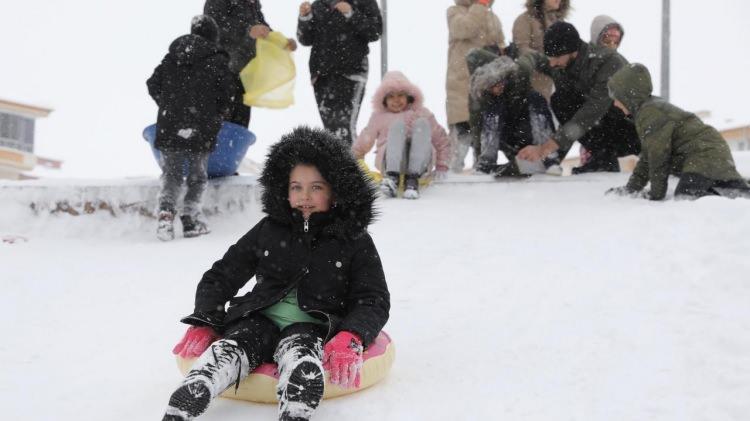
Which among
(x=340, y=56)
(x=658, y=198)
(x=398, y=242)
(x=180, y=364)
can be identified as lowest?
(x=180, y=364)

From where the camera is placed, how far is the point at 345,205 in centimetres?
231

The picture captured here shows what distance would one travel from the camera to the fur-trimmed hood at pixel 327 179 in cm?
230

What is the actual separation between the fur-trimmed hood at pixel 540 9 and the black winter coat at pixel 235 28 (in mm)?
2779

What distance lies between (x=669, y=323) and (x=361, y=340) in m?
1.31

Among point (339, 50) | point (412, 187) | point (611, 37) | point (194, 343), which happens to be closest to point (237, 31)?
point (339, 50)

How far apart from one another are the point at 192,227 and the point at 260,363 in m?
3.04

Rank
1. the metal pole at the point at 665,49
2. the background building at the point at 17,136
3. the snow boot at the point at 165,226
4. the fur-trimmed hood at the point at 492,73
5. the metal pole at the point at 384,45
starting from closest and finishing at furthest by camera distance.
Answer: the snow boot at the point at 165,226 < the fur-trimmed hood at the point at 492,73 < the metal pole at the point at 665,49 < the metal pole at the point at 384,45 < the background building at the point at 17,136

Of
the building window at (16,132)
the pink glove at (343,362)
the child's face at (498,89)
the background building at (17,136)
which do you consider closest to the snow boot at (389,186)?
the child's face at (498,89)

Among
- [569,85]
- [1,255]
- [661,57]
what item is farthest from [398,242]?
[661,57]

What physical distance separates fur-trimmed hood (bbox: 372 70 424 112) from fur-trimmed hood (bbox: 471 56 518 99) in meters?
0.52

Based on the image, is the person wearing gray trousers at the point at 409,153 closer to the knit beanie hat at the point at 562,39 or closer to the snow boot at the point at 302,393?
the knit beanie hat at the point at 562,39

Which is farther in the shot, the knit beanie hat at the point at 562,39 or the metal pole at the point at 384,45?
the metal pole at the point at 384,45

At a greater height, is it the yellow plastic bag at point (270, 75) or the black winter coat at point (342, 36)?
the black winter coat at point (342, 36)

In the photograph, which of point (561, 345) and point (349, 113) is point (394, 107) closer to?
point (349, 113)
